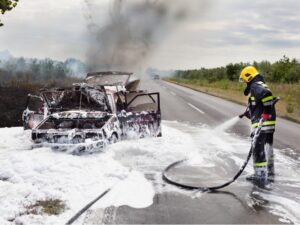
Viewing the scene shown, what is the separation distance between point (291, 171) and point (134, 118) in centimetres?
417

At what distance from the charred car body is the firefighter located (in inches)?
131

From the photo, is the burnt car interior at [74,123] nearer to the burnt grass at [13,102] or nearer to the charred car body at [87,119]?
the charred car body at [87,119]

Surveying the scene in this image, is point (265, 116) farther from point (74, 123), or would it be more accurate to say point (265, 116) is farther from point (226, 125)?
point (226, 125)

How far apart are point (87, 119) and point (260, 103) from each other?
167 inches

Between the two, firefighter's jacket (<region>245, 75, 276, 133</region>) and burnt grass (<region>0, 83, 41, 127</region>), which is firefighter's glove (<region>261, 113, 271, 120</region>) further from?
burnt grass (<region>0, 83, 41, 127</region>)

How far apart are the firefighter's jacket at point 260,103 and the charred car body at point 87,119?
11.0ft

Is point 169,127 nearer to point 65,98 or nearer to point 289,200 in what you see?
point 65,98

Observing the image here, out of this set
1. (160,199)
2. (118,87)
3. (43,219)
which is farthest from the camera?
(118,87)

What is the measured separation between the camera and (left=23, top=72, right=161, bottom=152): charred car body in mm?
8633

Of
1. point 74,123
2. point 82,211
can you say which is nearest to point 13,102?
point 74,123

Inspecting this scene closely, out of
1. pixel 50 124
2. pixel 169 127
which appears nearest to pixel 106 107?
pixel 50 124

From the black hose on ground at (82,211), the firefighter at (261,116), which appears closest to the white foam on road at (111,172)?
the black hose on ground at (82,211)

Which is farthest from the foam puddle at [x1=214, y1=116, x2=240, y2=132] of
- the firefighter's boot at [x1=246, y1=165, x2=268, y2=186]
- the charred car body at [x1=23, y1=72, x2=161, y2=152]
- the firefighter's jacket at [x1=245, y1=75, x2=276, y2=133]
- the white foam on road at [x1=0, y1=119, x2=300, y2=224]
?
the firefighter's boot at [x1=246, y1=165, x2=268, y2=186]

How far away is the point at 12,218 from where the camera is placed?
4.98 metres
